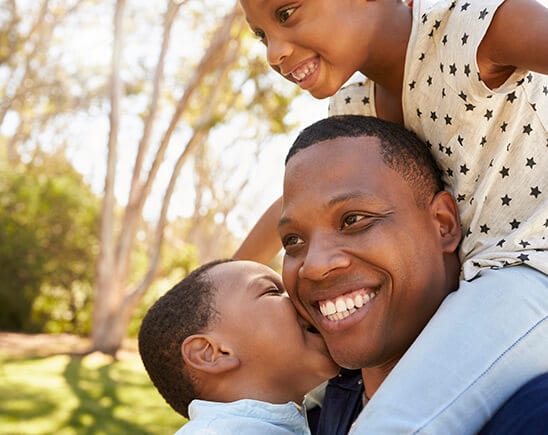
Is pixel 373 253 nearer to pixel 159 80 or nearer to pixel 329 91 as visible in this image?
pixel 329 91

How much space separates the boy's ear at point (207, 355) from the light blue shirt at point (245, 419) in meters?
0.11

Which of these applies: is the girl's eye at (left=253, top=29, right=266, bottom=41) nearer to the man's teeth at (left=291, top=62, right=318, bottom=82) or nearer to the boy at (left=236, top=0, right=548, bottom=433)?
the boy at (left=236, top=0, right=548, bottom=433)

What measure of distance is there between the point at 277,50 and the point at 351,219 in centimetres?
81

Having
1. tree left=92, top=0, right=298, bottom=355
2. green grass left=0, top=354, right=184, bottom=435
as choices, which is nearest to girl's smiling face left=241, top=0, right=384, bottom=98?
green grass left=0, top=354, right=184, bottom=435

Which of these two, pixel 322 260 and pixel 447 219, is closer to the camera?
pixel 322 260

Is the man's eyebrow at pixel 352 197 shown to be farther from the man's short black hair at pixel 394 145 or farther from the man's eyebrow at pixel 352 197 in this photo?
the man's short black hair at pixel 394 145

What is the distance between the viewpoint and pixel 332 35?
246cm

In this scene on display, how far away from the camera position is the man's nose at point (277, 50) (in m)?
2.54

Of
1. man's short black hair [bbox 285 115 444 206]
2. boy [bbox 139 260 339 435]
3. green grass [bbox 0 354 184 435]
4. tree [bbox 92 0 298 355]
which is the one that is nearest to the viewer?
man's short black hair [bbox 285 115 444 206]

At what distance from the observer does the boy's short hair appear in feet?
8.22

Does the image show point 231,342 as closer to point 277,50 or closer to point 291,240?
point 291,240

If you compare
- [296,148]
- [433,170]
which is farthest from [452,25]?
[296,148]

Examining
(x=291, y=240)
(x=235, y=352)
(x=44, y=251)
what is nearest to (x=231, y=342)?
(x=235, y=352)

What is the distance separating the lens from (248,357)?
7.95 feet
